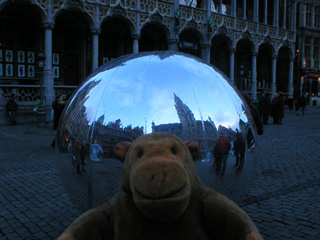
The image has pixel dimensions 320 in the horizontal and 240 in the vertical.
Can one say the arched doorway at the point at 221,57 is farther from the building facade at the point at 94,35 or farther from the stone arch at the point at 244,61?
the stone arch at the point at 244,61

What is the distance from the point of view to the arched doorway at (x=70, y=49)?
2145cm

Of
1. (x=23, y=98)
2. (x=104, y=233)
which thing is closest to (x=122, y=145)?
(x=104, y=233)

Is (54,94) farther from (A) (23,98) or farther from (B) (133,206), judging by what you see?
(B) (133,206)

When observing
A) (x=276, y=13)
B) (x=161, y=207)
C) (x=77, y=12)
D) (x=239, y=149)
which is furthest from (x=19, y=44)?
(x=276, y=13)

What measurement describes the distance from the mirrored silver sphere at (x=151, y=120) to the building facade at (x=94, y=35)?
14999 millimetres

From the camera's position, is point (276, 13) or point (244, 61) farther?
point (244, 61)

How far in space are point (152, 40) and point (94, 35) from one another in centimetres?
688

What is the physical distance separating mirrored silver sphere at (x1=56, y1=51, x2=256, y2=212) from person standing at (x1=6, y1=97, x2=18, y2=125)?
46.7ft

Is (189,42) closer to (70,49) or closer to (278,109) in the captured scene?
(70,49)

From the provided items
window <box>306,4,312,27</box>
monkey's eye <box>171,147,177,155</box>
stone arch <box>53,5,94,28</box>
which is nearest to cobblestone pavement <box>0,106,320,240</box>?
monkey's eye <box>171,147,177,155</box>

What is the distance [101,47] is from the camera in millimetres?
23438

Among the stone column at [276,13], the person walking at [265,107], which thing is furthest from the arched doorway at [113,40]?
the stone column at [276,13]

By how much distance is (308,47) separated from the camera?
3903 centimetres

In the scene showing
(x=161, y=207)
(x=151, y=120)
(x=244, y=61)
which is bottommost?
(x=161, y=207)
